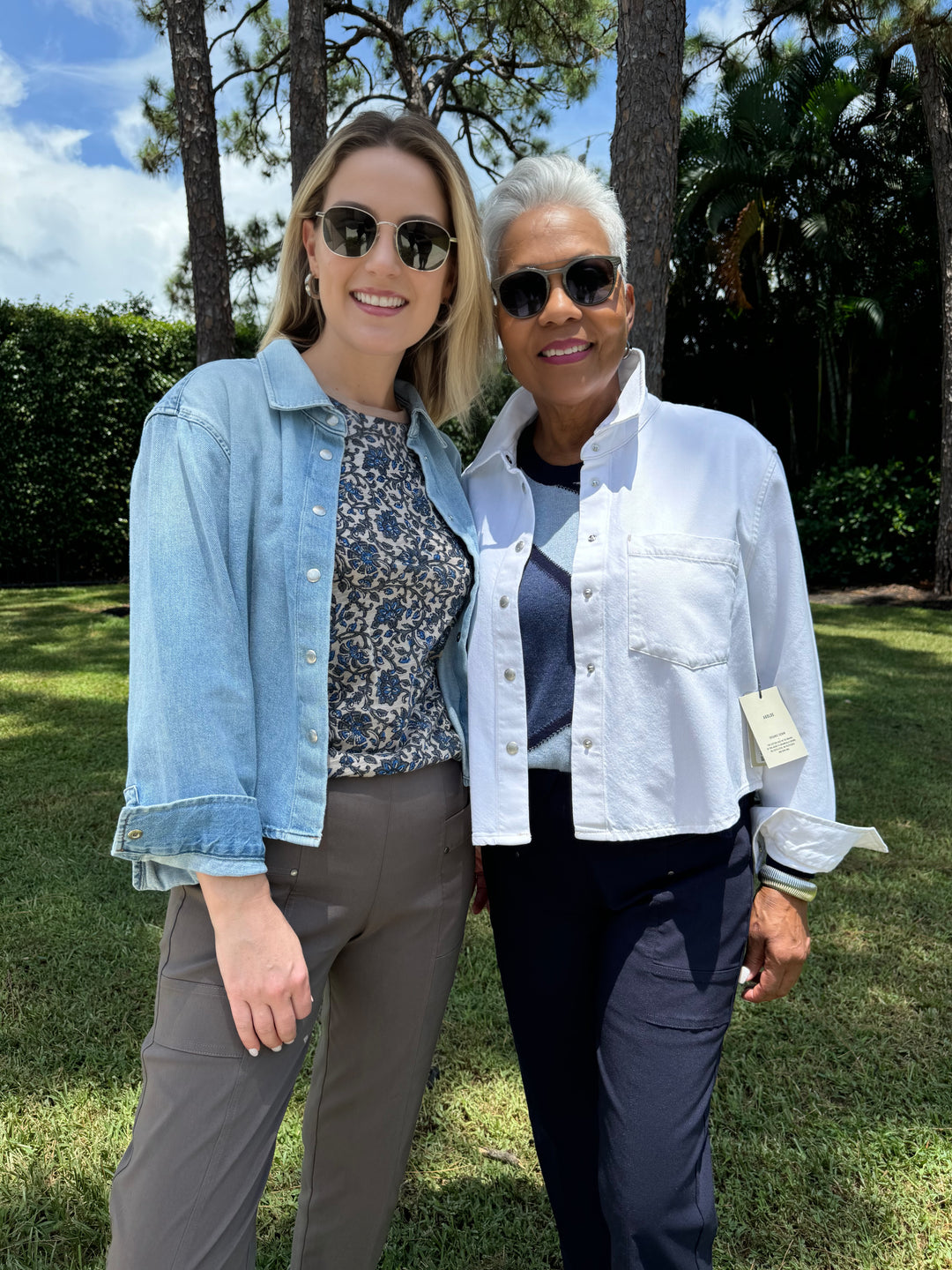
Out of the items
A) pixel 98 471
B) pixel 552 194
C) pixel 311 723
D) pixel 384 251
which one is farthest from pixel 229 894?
pixel 98 471

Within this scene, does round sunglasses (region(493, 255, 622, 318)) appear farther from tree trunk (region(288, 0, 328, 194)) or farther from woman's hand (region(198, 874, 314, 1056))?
tree trunk (region(288, 0, 328, 194))

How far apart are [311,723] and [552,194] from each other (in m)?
1.14

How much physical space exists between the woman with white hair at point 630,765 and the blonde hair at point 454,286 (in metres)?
0.12

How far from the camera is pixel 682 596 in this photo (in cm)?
163

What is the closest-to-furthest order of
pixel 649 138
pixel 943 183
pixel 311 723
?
pixel 311 723, pixel 649 138, pixel 943 183

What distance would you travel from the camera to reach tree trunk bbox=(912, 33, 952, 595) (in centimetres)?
1041

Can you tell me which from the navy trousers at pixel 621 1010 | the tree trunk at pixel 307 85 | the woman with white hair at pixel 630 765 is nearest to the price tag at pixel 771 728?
the woman with white hair at pixel 630 765

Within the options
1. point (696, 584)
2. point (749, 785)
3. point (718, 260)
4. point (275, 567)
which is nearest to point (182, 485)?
point (275, 567)

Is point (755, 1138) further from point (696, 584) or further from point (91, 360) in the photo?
point (91, 360)

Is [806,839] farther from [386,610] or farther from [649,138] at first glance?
[649,138]

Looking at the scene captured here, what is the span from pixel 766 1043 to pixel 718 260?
12.5 meters

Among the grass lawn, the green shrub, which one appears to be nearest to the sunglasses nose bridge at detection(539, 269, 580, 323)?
the grass lawn

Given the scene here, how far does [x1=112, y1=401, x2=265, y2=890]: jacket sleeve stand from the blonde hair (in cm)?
46

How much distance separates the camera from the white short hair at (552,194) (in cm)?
186
